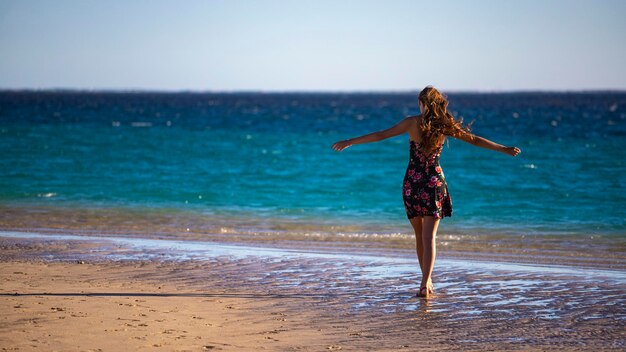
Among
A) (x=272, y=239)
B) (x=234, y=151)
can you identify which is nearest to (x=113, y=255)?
(x=272, y=239)

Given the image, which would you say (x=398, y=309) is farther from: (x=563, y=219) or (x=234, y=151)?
(x=234, y=151)

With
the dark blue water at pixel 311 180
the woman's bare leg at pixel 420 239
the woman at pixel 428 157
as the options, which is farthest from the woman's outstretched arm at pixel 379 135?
the dark blue water at pixel 311 180

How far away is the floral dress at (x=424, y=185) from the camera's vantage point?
693 centimetres

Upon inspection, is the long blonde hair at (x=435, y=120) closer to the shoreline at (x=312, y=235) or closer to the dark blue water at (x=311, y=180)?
the dark blue water at (x=311, y=180)

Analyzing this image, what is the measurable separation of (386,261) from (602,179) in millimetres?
13726

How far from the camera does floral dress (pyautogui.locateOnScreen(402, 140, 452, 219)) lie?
693 cm

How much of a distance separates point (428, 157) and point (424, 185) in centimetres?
23

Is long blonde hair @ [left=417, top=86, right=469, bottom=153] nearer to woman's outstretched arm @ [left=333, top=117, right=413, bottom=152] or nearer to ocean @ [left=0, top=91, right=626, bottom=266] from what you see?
woman's outstretched arm @ [left=333, top=117, right=413, bottom=152]

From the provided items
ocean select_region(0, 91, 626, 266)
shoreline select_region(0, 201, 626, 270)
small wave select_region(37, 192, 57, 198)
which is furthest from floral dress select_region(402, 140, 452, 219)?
small wave select_region(37, 192, 57, 198)

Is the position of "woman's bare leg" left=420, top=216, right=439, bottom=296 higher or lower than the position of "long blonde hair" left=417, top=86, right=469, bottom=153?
lower

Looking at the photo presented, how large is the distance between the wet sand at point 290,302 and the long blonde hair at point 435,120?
1.32m

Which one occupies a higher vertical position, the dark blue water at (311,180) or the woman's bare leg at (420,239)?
the woman's bare leg at (420,239)

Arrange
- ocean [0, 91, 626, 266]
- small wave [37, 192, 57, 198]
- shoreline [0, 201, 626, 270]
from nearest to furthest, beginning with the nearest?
shoreline [0, 201, 626, 270], ocean [0, 91, 626, 266], small wave [37, 192, 57, 198]

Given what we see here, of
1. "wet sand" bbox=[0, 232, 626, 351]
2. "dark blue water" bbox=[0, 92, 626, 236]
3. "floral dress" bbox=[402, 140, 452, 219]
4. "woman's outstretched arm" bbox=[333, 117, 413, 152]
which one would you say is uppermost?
"woman's outstretched arm" bbox=[333, 117, 413, 152]
